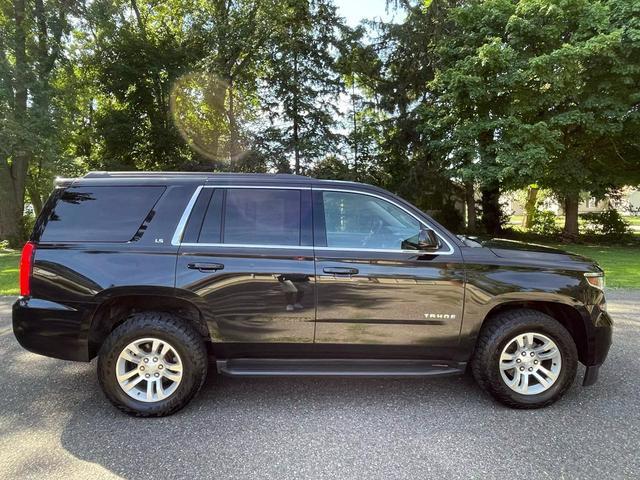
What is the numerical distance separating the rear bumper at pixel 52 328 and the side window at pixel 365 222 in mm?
2145

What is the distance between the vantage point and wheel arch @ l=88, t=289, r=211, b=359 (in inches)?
129

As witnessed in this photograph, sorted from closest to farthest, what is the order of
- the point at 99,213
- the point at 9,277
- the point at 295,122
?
the point at 99,213 < the point at 9,277 < the point at 295,122

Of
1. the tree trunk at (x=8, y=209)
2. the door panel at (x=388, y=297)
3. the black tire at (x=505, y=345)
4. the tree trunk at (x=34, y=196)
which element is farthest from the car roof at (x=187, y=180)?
the tree trunk at (x=34, y=196)

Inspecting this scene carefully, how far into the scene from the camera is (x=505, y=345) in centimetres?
334

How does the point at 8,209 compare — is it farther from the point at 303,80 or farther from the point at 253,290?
the point at 253,290

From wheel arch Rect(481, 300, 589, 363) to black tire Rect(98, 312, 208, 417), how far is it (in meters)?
2.43

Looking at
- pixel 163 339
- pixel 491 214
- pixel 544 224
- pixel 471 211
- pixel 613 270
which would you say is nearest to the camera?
pixel 163 339

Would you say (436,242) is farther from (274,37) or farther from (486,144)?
(274,37)

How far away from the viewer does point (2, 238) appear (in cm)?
1967

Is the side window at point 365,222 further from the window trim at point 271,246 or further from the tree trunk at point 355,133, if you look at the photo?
the tree trunk at point 355,133

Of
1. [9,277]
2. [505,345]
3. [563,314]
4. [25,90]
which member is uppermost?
[25,90]

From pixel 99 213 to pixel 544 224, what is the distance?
2343cm

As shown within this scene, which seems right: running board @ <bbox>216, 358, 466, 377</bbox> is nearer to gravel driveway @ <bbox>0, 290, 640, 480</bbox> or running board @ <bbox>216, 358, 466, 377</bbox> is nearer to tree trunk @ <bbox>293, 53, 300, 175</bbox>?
gravel driveway @ <bbox>0, 290, 640, 480</bbox>

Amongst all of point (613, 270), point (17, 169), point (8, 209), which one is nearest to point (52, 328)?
point (613, 270)
